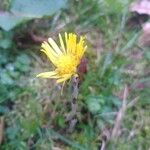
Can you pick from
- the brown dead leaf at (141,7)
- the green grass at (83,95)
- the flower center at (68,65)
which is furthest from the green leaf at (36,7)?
the flower center at (68,65)

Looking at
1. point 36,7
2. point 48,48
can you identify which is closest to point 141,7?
point 36,7

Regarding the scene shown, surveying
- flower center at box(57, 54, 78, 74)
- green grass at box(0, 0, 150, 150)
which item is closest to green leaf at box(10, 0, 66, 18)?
green grass at box(0, 0, 150, 150)

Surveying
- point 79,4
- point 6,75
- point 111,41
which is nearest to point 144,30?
point 111,41

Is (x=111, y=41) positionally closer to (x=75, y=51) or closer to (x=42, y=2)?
(x=42, y=2)

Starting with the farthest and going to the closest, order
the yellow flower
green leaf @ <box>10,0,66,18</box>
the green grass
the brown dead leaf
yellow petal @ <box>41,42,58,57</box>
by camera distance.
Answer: the brown dead leaf < green leaf @ <box>10,0,66,18</box> < the green grass < yellow petal @ <box>41,42,58,57</box> < the yellow flower

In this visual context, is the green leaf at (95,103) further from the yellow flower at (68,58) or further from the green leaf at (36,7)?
the green leaf at (36,7)

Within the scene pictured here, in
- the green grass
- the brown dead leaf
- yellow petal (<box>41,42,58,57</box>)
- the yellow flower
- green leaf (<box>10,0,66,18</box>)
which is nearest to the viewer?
the yellow flower

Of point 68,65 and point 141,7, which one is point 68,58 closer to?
point 68,65

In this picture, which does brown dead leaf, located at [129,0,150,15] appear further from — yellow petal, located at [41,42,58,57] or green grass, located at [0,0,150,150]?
yellow petal, located at [41,42,58,57]
